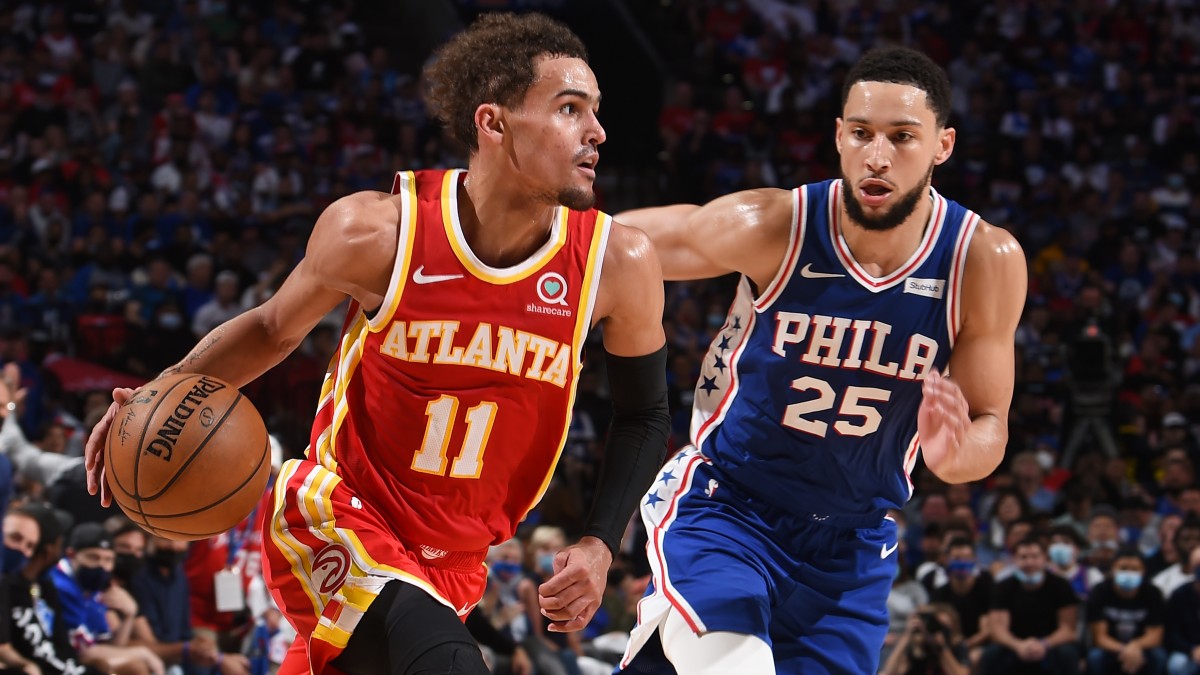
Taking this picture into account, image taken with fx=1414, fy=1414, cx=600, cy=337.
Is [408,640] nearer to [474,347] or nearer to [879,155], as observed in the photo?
[474,347]

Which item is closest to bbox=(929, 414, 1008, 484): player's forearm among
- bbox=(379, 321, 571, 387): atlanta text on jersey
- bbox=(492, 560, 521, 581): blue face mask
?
bbox=(379, 321, 571, 387): atlanta text on jersey

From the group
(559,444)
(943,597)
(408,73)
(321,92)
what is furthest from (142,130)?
(559,444)

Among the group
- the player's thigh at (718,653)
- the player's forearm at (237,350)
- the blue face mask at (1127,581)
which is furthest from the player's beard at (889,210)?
the blue face mask at (1127,581)

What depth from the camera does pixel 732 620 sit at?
386 centimetres

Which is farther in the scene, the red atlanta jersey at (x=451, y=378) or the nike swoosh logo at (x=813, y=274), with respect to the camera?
the nike swoosh logo at (x=813, y=274)

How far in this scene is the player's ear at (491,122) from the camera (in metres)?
3.64

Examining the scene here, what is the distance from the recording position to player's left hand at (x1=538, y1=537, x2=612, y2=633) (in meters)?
3.32

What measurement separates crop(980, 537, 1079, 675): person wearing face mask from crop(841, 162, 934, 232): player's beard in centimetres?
576

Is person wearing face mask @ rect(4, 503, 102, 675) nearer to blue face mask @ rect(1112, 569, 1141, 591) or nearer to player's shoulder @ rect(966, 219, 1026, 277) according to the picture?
player's shoulder @ rect(966, 219, 1026, 277)

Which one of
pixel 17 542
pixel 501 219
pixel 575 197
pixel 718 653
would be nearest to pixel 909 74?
pixel 575 197

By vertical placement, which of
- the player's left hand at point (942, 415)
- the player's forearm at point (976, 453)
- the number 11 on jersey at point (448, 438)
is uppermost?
the player's left hand at point (942, 415)

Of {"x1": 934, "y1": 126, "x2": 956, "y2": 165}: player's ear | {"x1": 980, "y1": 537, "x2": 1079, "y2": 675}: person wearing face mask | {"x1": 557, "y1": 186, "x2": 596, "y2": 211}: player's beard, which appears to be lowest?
{"x1": 980, "y1": 537, "x2": 1079, "y2": 675}: person wearing face mask

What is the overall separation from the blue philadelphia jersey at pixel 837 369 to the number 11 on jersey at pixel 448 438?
3.19 ft

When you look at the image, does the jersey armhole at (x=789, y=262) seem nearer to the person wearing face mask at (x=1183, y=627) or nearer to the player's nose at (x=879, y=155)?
the player's nose at (x=879, y=155)
